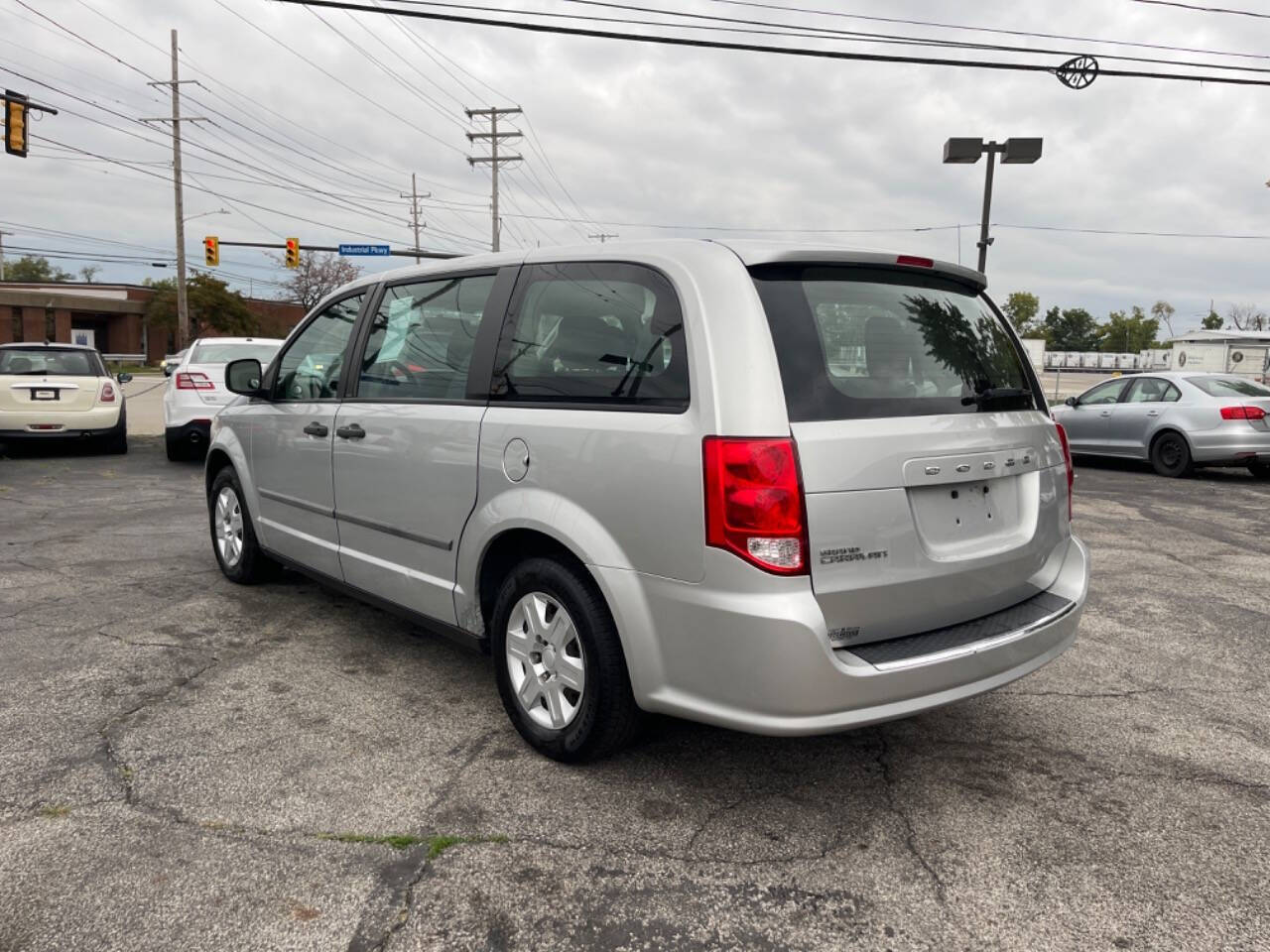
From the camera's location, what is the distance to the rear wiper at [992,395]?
3.13 metres

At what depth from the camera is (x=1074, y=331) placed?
120938 mm

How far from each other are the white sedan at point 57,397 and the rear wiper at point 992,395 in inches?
486

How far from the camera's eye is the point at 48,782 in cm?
307

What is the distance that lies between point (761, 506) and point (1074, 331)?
132 m

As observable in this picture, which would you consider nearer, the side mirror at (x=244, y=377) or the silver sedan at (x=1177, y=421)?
the side mirror at (x=244, y=377)

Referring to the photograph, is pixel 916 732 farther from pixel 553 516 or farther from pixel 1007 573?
pixel 553 516

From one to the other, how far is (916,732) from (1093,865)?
0.97m

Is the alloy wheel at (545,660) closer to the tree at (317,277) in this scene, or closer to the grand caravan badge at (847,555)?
the grand caravan badge at (847,555)

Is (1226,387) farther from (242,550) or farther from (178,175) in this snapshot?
(178,175)

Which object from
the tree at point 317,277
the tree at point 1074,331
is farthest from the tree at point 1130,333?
the tree at point 317,277

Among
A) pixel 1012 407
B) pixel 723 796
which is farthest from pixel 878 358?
pixel 723 796

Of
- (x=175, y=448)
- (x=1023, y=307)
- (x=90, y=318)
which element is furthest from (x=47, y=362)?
(x=1023, y=307)

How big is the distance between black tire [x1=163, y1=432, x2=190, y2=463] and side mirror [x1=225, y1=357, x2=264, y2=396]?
7.30m

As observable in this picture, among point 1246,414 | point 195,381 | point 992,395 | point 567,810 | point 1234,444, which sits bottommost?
point 567,810
